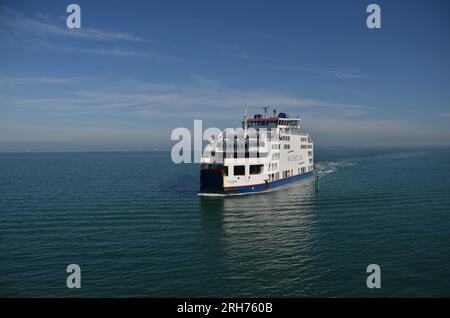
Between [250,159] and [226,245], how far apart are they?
81.8ft

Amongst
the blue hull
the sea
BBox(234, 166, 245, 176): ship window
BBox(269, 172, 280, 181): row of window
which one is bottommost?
the sea

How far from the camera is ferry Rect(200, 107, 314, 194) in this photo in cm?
5134

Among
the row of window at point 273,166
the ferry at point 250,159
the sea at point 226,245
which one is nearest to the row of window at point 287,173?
the ferry at point 250,159

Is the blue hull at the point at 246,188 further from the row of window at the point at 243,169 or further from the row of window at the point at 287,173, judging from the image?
the row of window at the point at 243,169

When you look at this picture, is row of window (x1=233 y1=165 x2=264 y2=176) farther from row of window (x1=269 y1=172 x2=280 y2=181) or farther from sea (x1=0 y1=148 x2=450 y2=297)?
sea (x1=0 y1=148 x2=450 y2=297)

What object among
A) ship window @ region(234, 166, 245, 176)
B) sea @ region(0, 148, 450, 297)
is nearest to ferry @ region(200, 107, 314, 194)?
ship window @ region(234, 166, 245, 176)

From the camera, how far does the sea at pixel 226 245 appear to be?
851 inches

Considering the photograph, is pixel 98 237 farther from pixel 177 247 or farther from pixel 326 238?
pixel 326 238

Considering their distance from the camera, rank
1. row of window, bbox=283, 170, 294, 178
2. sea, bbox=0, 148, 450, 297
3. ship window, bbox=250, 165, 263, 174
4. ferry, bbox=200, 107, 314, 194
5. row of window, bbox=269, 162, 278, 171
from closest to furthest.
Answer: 1. sea, bbox=0, 148, 450, 297
2. ferry, bbox=200, 107, 314, 194
3. ship window, bbox=250, 165, 263, 174
4. row of window, bbox=269, 162, 278, 171
5. row of window, bbox=283, 170, 294, 178

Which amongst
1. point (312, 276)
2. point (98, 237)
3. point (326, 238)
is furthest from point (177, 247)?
point (326, 238)

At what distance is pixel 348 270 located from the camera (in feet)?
78.1

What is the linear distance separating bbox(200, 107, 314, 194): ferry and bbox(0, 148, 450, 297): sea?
9.02 ft

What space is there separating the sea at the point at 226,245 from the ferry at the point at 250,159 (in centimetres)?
275

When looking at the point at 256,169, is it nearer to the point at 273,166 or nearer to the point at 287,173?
the point at 273,166
